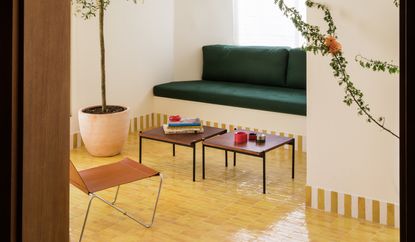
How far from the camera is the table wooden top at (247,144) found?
4219mm

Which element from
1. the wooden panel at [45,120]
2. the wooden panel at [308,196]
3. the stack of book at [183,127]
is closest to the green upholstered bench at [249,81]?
the stack of book at [183,127]

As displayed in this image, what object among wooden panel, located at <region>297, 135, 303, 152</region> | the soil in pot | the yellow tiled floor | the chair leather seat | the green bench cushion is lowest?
the yellow tiled floor

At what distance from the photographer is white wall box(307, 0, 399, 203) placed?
3348 mm

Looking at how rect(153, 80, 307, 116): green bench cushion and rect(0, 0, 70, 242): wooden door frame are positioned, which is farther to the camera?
rect(153, 80, 307, 116): green bench cushion

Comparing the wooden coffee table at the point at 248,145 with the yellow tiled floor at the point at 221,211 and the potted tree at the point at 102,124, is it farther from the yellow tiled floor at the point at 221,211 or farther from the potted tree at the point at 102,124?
the potted tree at the point at 102,124

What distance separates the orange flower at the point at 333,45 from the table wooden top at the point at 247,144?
44.4 inches

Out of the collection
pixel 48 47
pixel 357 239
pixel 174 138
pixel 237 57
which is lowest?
pixel 357 239

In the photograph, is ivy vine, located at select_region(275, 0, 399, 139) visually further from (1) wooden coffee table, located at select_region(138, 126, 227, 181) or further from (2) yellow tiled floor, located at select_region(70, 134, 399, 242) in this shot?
(1) wooden coffee table, located at select_region(138, 126, 227, 181)

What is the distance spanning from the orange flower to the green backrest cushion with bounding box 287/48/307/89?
2.79m

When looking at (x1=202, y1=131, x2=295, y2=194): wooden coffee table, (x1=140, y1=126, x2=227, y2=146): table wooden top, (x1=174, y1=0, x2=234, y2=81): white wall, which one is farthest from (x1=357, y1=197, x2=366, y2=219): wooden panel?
(x1=174, y1=0, x2=234, y2=81): white wall

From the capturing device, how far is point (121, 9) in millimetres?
6250

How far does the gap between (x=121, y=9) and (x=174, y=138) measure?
2.32 meters
